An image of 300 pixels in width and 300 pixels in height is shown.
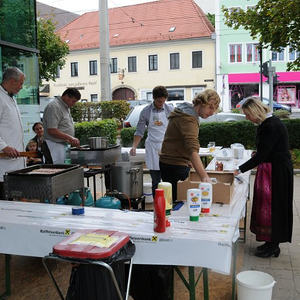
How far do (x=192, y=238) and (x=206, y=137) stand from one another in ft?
27.9

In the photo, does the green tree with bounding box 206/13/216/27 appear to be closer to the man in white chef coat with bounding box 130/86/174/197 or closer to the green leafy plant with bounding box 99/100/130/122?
the green leafy plant with bounding box 99/100/130/122

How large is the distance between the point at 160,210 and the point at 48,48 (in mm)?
12246

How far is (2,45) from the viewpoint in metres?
6.16

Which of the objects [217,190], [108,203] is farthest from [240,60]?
[217,190]

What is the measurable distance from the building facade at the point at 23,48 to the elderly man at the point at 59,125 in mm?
2116

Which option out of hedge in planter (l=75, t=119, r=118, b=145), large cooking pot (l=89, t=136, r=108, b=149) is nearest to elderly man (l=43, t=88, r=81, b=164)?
Answer: large cooking pot (l=89, t=136, r=108, b=149)

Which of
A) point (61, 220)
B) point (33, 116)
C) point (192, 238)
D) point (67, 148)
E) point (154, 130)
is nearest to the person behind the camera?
point (192, 238)

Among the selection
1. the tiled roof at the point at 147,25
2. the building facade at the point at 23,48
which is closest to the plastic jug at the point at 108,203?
the building facade at the point at 23,48

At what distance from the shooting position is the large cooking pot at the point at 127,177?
4.54 m

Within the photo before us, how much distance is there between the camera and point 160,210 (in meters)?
2.30

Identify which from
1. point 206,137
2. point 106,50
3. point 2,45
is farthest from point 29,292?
point 106,50

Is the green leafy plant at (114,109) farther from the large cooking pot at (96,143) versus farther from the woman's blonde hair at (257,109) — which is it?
the woman's blonde hair at (257,109)

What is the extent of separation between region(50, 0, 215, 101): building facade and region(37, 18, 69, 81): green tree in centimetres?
1578

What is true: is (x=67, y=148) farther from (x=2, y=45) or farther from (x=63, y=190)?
(x=2, y=45)
